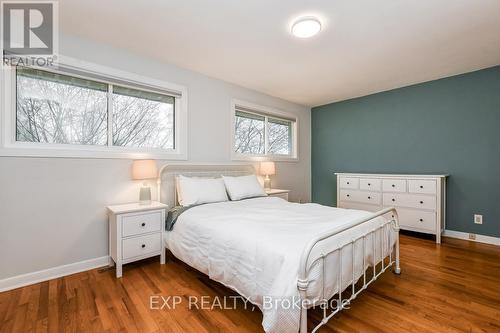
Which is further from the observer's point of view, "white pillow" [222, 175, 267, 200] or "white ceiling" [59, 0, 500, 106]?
"white pillow" [222, 175, 267, 200]

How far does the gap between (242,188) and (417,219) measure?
2586 mm

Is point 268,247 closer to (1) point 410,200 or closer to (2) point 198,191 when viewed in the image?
(2) point 198,191

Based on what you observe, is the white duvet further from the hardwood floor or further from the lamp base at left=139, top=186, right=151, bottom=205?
the lamp base at left=139, top=186, right=151, bottom=205

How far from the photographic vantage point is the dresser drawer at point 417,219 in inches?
127

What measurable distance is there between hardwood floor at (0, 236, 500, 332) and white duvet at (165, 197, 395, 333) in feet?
0.80

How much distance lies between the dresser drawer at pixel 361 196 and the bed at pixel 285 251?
1350 mm

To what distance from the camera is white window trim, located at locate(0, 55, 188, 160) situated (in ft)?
6.72

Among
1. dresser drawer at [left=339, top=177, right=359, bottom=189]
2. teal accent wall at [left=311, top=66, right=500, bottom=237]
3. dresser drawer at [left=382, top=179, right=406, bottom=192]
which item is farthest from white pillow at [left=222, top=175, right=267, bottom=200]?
teal accent wall at [left=311, top=66, right=500, bottom=237]

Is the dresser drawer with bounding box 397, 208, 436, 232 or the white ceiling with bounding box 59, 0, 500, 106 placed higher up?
the white ceiling with bounding box 59, 0, 500, 106

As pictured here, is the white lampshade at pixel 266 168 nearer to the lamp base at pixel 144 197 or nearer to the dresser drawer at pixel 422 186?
the lamp base at pixel 144 197

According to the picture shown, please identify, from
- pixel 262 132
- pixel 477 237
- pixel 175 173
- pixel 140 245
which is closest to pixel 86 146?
pixel 175 173

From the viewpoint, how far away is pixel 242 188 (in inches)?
123

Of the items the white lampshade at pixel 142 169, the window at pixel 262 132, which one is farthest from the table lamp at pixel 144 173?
the window at pixel 262 132

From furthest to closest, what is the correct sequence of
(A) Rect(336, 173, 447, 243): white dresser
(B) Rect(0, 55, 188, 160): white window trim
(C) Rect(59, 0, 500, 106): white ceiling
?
(A) Rect(336, 173, 447, 243): white dresser, (B) Rect(0, 55, 188, 160): white window trim, (C) Rect(59, 0, 500, 106): white ceiling
